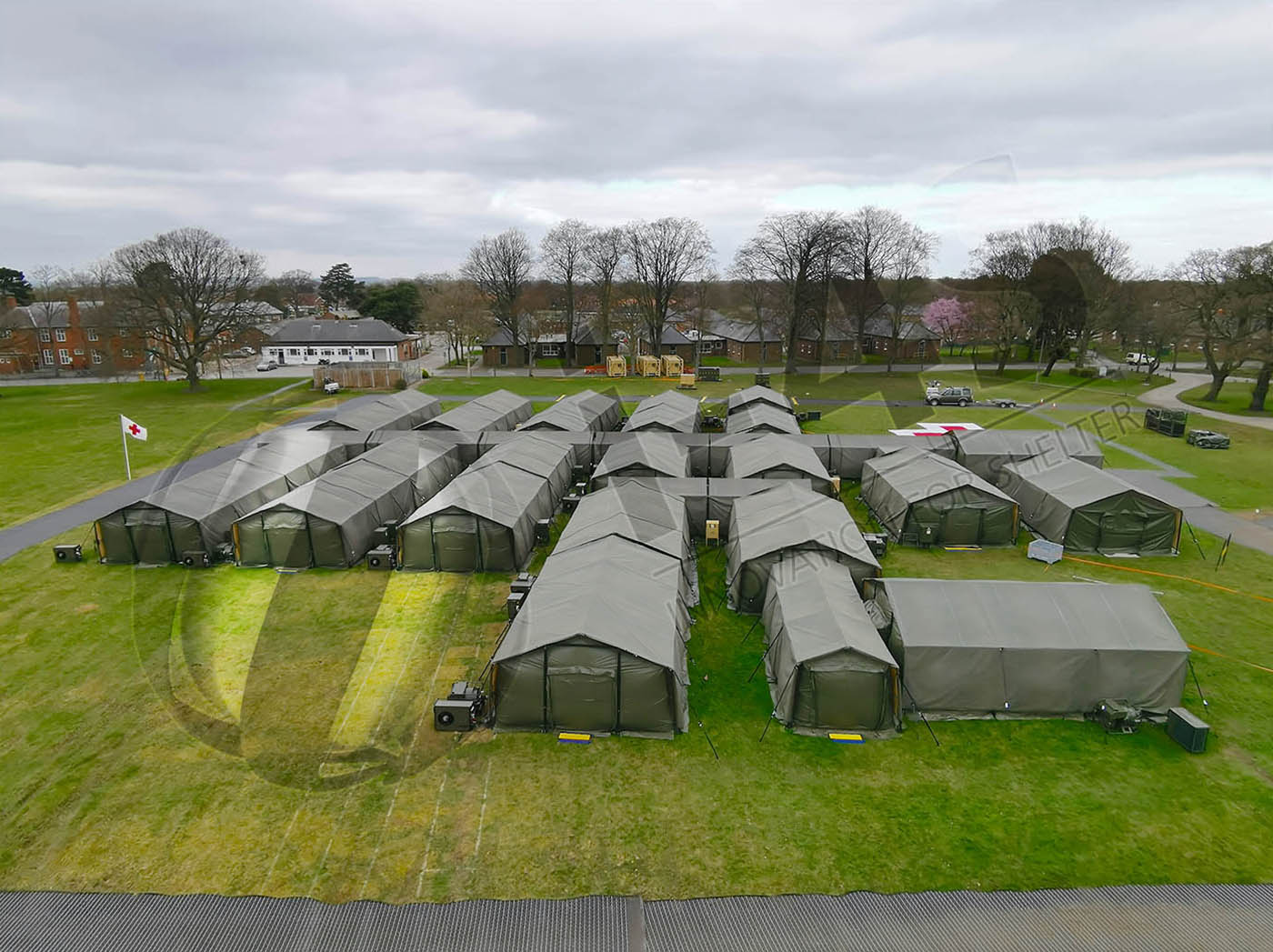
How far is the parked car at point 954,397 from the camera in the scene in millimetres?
49875

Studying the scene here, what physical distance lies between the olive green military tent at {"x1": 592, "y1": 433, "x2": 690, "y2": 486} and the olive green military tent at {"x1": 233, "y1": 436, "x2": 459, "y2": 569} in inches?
298

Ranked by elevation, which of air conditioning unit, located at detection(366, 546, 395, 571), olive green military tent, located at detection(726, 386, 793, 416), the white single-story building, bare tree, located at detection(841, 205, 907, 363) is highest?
bare tree, located at detection(841, 205, 907, 363)

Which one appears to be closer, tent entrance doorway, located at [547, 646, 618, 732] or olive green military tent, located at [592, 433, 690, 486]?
tent entrance doorway, located at [547, 646, 618, 732]

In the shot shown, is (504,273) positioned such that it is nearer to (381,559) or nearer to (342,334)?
(342,334)

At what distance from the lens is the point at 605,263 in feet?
229

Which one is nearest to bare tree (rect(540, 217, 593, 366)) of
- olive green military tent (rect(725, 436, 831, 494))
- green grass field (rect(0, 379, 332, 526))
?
green grass field (rect(0, 379, 332, 526))

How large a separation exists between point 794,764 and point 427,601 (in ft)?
36.2

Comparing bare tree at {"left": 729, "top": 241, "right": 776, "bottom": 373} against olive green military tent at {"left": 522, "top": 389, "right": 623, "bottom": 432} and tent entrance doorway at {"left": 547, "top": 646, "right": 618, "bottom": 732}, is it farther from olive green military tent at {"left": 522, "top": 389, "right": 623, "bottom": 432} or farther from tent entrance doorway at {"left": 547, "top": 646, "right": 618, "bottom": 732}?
tent entrance doorway at {"left": 547, "top": 646, "right": 618, "bottom": 732}

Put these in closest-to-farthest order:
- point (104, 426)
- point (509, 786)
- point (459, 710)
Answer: point (509, 786) < point (459, 710) < point (104, 426)

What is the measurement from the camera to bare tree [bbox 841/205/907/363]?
6538 cm

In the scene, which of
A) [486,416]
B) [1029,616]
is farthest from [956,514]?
[486,416]

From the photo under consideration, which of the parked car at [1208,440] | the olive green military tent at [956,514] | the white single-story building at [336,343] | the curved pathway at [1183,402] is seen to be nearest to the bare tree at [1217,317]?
the curved pathway at [1183,402]

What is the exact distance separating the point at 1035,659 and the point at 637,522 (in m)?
10.3

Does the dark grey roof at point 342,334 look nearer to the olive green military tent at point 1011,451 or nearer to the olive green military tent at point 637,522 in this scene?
the olive green military tent at point 637,522
